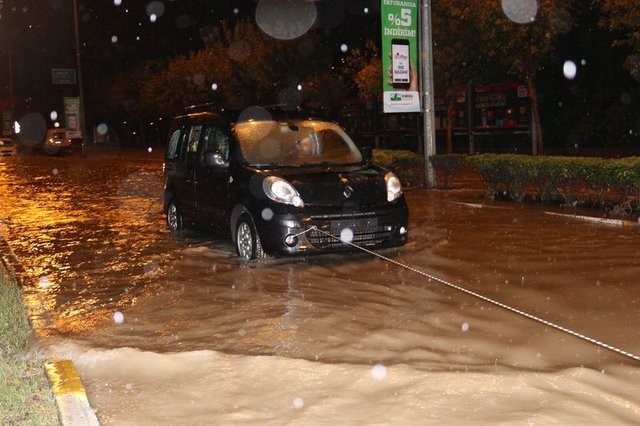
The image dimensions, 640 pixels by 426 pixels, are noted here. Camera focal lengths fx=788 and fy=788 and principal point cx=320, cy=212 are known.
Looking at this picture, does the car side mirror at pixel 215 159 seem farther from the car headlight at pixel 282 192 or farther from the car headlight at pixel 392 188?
the car headlight at pixel 392 188

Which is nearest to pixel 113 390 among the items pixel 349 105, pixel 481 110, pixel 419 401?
pixel 419 401

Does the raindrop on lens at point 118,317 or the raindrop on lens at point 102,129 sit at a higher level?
the raindrop on lens at point 102,129

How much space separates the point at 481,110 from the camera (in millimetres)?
30438

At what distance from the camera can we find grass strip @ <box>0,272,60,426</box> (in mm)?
4512

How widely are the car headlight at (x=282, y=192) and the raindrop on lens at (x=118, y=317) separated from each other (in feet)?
7.36

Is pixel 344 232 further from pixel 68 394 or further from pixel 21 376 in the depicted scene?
pixel 68 394

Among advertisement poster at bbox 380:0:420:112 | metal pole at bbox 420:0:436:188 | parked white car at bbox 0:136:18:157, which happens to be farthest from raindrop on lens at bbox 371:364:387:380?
parked white car at bbox 0:136:18:157

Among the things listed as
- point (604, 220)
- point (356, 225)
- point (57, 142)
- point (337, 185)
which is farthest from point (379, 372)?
point (57, 142)

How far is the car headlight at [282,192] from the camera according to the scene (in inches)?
340

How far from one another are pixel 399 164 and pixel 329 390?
44.3 feet

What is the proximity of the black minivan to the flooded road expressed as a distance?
374 mm

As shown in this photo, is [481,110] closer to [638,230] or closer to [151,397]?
[638,230]

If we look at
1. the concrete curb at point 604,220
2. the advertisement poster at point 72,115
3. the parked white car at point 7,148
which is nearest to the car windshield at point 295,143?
the concrete curb at point 604,220

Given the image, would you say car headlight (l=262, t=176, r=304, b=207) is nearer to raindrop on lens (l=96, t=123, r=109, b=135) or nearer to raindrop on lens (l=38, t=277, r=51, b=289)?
raindrop on lens (l=38, t=277, r=51, b=289)
